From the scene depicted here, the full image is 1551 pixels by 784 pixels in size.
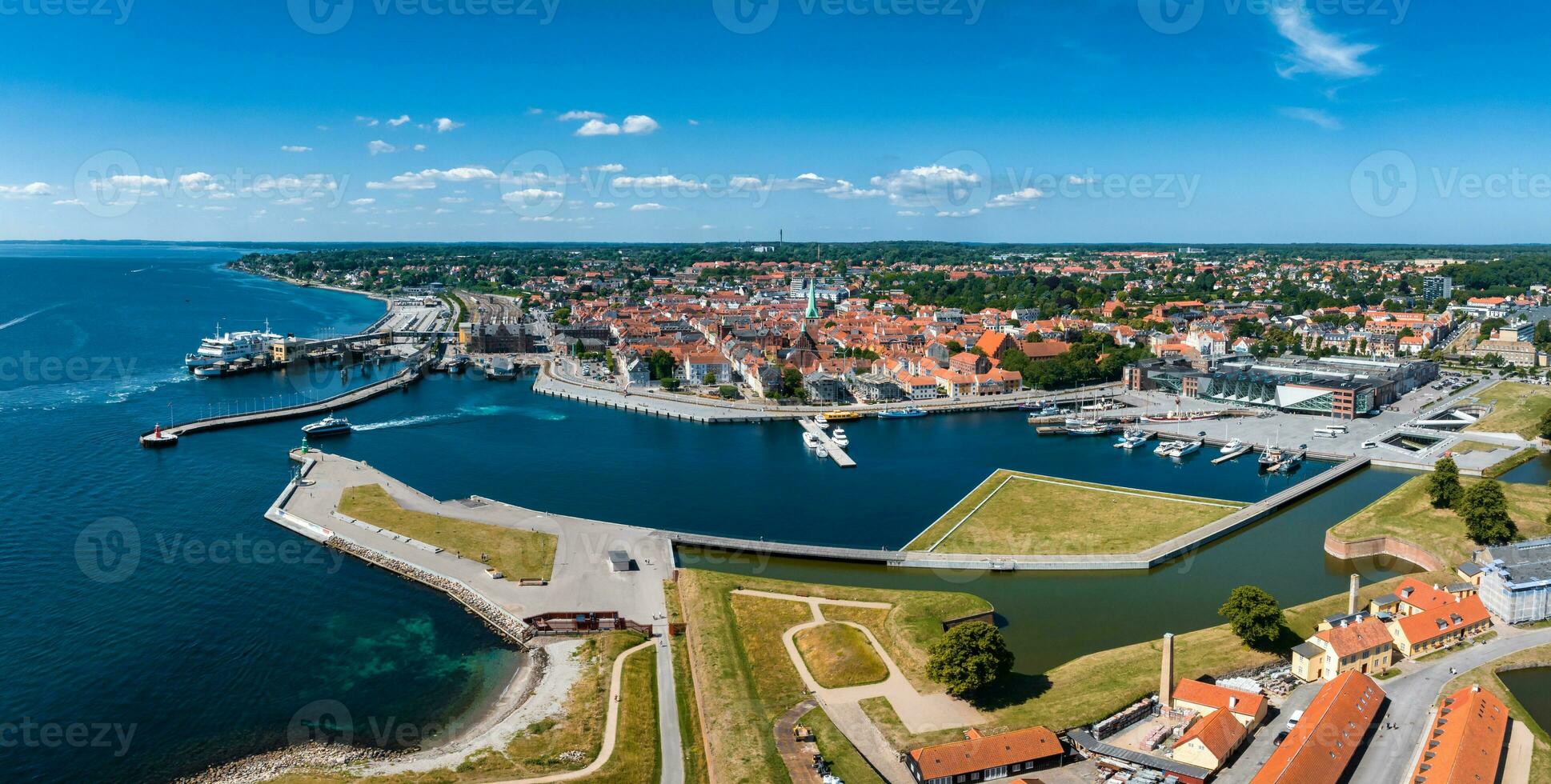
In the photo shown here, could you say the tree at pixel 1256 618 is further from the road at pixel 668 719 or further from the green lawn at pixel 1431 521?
the road at pixel 668 719

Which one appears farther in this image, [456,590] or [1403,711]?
[456,590]

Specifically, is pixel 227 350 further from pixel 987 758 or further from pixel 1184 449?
pixel 987 758

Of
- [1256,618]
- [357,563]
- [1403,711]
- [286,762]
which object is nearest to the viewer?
[286,762]

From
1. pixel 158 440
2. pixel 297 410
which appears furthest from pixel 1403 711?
pixel 297 410

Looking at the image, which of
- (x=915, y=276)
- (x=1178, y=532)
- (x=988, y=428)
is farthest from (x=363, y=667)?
(x=915, y=276)

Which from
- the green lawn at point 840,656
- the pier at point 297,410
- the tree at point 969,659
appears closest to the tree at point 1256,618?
the tree at point 969,659

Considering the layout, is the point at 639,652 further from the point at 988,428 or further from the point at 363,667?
the point at 988,428
